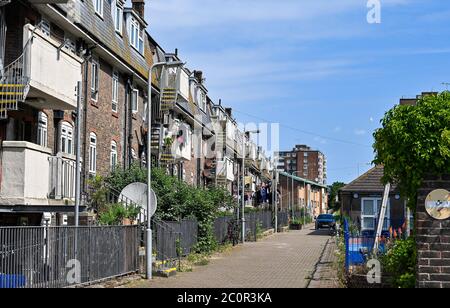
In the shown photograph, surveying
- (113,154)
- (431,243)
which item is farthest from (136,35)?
(431,243)

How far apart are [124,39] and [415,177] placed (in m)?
21.3

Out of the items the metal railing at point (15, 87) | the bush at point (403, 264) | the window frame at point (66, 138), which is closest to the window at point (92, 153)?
the window frame at point (66, 138)

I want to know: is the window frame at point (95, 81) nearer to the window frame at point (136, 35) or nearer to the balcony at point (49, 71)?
the balcony at point (49, 71)

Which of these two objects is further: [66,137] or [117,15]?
[117,15]

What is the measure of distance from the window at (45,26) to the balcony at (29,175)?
434 centimetres

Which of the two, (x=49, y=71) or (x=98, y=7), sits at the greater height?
(x=98, y=7)

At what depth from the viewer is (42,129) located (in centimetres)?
2108

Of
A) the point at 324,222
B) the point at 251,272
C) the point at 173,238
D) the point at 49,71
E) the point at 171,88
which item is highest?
the point at 171,88

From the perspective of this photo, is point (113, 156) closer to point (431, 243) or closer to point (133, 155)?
point (133, 155)

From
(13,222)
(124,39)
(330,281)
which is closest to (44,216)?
(13,222)

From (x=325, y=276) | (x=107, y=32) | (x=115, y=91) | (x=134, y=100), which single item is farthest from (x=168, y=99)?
(x=325, y=276)

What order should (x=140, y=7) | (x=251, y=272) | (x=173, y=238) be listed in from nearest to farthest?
(x=251, y=272) < (x=173, y=238) < (x=140, y=7)

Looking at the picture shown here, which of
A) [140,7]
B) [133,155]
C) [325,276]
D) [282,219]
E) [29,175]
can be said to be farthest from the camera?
[282,219]

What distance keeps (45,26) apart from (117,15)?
8.58 metres
